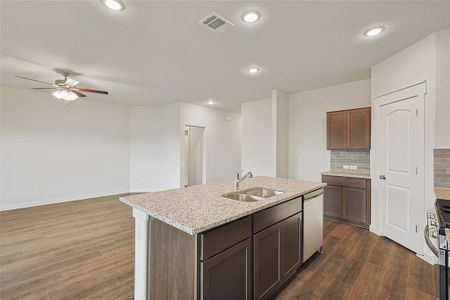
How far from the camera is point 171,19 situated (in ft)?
6.88

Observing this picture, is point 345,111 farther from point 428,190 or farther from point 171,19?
point 171,19

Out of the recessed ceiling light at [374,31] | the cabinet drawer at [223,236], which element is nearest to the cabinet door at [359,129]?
the recessed ceiling light at [374,31]

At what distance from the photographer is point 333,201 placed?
12.3ft

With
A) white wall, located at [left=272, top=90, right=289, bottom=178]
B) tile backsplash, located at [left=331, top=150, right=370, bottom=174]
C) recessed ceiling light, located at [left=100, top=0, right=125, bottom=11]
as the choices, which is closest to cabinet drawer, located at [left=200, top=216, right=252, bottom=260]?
recessed ceiling light, located at [left=100, top=0, right=125, bottom=11]

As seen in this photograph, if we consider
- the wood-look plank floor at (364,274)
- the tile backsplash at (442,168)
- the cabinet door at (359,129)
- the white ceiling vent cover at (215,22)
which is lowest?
the wood-look plank floor at (364,274)

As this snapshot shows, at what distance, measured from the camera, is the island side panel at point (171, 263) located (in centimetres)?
124

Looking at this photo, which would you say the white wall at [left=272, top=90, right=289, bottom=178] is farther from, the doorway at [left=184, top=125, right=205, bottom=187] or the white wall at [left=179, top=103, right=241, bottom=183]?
the doorway at [left=184, top=125, right=205, bottom=187]

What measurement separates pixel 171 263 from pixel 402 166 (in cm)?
318

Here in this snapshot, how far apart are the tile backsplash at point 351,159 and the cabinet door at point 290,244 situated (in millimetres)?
2468

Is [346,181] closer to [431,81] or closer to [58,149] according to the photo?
[431,81]

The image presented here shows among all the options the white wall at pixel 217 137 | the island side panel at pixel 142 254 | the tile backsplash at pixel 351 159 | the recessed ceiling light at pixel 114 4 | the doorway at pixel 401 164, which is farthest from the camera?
the white wall at pixel 217 137

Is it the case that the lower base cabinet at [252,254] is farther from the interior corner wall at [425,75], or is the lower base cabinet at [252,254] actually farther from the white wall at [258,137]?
the white wall at [258,137]

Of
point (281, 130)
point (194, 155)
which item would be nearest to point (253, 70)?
point (281, 130)

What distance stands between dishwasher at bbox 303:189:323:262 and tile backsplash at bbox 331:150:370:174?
6.24ft
